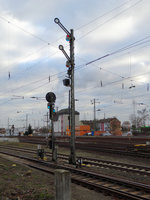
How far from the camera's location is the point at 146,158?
15641mm

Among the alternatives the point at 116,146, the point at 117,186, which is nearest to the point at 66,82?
the point at 117,186

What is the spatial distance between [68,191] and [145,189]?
3929 millimetres

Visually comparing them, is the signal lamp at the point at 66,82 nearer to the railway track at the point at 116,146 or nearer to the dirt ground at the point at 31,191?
the dirt ground at the point at 31,191

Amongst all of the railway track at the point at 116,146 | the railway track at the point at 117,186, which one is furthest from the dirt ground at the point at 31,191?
the railway track at the point at 116,146

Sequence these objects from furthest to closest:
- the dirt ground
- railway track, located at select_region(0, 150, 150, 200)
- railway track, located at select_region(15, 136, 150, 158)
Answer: railway track, located at select_region(15, 136, 150, 158) < railway track, located at select_region(0, 150, 150, 200) < the dirt ground

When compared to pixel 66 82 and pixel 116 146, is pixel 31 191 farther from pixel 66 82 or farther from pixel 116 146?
pixel 116 146

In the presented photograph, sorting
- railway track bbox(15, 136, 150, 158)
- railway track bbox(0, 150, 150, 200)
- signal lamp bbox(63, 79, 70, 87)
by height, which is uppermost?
signal lamp bbox(63, 79, 70, 87)

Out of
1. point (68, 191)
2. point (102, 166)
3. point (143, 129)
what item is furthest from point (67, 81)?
point (143, 129)

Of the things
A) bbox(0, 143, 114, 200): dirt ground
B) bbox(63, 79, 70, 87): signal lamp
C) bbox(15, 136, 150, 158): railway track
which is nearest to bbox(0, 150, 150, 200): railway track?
bbox(0, 143, 114, 200): dirt ground

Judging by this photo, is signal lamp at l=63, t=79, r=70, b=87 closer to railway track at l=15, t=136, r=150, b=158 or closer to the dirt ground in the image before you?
the dirt ground

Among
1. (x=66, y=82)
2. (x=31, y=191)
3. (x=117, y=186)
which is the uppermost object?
(x=66, y=82)

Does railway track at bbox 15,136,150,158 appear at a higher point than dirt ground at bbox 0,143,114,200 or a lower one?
lower

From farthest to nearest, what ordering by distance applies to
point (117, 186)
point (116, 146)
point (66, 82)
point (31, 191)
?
1. point (116, 146)
2. point (66, 82)
3. point (117, 186)
4. point (31, 191)

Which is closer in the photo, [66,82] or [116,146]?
[66,82]
